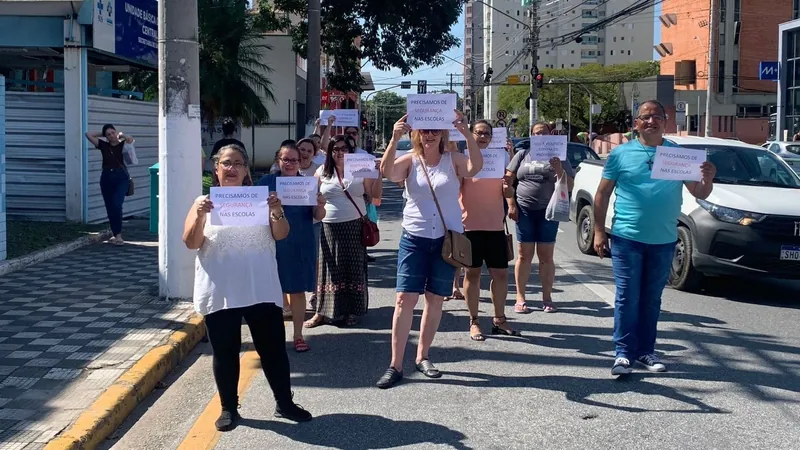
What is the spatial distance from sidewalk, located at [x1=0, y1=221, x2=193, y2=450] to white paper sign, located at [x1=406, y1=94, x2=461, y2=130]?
2.80 m

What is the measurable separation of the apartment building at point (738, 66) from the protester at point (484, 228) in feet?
220

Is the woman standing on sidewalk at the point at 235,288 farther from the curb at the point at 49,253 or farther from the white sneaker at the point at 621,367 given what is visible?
the curb at the point at 49,253

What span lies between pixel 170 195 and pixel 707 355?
516 cm

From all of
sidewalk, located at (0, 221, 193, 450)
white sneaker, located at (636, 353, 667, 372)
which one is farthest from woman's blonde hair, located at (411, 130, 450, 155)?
sidewalk, located at (0, 221, 193, 450)

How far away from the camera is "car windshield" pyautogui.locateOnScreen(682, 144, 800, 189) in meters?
10.0

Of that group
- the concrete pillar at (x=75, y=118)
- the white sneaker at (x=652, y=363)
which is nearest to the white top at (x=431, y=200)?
the white sneaker at (x=652, y=363)

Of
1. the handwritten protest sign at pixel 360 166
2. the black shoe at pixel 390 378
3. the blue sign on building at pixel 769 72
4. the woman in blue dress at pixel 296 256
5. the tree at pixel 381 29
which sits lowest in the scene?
the black shoe at pixel 390 378

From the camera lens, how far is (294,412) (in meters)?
5.26

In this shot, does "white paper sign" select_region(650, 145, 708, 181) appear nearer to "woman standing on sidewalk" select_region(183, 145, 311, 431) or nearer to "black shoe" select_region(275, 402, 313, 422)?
"woman standing on sidewalk" select_region(183, 145, 311, 431)

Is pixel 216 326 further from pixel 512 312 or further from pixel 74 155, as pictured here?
pixel 74 155

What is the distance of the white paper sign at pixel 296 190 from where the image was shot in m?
6.52

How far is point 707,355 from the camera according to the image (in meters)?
6.91

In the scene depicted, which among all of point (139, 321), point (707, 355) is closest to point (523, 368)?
point (707, 355)

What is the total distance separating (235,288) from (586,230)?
8.87 metres
